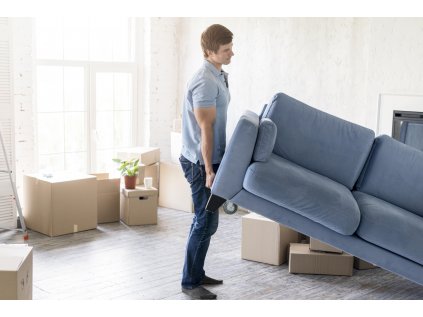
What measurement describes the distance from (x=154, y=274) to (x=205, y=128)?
1.14 m

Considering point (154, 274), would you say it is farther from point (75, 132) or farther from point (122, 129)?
point (122, 129)

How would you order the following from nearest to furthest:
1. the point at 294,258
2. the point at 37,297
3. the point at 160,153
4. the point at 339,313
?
the point at 339,313, the point at 37,297, the point at 294,258, the point at 160,153

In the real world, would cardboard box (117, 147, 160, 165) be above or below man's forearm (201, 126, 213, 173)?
below

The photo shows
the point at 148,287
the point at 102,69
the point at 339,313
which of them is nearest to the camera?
the point at 339,313

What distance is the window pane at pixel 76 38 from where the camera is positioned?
18.6 feet

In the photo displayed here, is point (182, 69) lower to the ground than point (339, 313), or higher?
higher

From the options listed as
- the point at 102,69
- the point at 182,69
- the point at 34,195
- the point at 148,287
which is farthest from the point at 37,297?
the point at 182,69

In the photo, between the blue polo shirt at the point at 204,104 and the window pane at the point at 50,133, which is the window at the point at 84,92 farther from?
the blue polo shirt at the point at 204,104

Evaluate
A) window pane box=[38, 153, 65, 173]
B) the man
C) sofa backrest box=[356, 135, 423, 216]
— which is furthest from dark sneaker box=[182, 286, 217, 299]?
window pane box=[38, 153, 65, 173]

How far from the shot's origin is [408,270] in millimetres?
2982

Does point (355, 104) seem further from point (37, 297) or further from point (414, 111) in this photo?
point (37, 297)

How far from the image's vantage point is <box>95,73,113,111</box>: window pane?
596 centimetres

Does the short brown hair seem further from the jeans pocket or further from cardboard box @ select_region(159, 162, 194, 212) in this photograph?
cardboard box @ select_region(159, 162, 194, 212)

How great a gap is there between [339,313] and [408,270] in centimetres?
47
